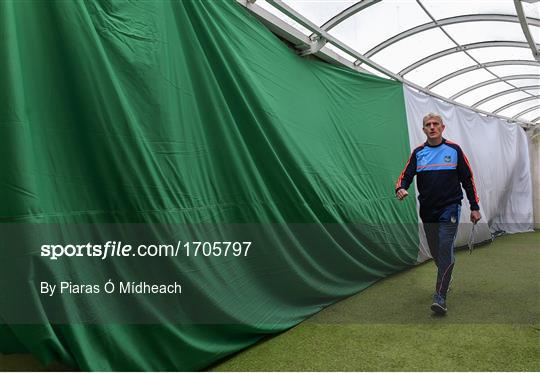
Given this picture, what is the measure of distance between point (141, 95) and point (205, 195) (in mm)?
697

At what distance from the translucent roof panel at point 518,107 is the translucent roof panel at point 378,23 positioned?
5.00 m

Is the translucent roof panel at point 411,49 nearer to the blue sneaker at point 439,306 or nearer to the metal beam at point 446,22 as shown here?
the metal beam at point 446,22

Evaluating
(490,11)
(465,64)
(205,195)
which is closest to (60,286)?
(205,195)

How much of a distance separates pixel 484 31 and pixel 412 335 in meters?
4.28

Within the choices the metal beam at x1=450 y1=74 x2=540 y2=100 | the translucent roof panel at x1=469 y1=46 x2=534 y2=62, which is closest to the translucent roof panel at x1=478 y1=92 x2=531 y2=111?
the metal beam at x1=450 y1=74 x2=540 y2=100

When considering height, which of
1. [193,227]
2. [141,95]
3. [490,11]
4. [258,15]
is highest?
[490,11]

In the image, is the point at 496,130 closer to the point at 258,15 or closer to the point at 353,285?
the point at 353,285

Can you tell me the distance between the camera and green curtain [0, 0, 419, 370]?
5.40 ft

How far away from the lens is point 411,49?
5.14m

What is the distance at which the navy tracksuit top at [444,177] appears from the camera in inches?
121

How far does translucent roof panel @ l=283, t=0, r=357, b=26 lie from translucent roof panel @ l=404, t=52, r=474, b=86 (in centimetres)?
222

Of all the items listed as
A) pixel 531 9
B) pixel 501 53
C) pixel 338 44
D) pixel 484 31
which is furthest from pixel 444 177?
pixel 501 53

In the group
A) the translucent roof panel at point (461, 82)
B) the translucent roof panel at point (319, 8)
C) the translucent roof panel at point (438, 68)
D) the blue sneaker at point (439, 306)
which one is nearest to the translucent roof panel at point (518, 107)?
the translucent roof panel at point (461, 82)

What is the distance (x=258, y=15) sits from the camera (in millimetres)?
3205
